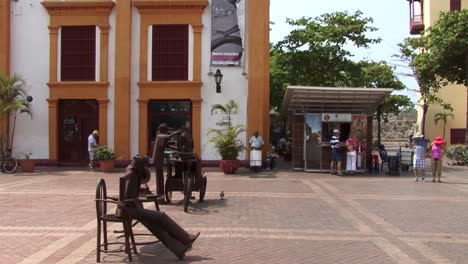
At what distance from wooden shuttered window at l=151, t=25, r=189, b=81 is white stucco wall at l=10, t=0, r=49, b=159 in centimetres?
453

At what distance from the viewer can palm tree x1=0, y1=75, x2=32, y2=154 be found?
21500 millimetres

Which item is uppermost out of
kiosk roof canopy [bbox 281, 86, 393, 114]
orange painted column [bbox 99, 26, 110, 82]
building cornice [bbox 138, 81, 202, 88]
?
orange painted column [bbox 99, 26, 110, 82]

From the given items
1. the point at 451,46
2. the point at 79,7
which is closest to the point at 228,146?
the point at 79,7

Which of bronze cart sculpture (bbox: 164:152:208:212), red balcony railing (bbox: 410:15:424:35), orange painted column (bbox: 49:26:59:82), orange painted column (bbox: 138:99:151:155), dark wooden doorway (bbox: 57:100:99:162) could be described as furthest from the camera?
red balcony railing (bbox: 410:15:424:35)

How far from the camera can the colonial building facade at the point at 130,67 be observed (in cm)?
2192

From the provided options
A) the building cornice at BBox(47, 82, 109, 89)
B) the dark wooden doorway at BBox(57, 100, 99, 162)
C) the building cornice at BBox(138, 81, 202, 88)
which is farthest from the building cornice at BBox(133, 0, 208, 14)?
the dark wooden doorway at BBox(57, 100, 99, 162)

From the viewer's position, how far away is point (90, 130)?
22828 millimetres

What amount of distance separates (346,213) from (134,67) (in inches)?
539

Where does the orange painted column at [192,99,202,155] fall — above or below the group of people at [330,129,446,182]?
above

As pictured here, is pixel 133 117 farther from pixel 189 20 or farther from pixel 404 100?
pixel 404 100

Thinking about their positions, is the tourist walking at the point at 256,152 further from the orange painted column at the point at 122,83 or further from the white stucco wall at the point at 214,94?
the orange painted column at the point at 122,83

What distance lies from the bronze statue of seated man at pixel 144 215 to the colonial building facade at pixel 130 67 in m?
14.9

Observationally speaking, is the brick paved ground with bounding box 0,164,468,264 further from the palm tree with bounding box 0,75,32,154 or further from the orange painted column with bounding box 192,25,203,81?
the orange painted column with bounding box 192,25,203,81

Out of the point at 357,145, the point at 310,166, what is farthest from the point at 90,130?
the point at 357,145
